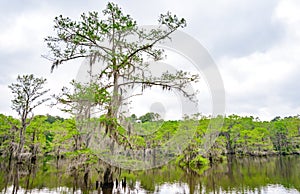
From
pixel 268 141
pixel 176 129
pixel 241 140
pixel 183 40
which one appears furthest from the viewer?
pixel 268 141

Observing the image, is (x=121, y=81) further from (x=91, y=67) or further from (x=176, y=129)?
(x=176, y=129)

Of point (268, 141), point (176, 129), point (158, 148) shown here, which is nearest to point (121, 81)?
point (158, 148)

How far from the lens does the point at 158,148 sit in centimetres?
2659

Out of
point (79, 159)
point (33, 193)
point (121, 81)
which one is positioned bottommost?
point (33, 193)

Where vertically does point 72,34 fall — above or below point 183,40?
below

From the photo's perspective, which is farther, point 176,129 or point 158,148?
point 176,129

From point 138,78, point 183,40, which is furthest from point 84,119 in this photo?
point 183,40

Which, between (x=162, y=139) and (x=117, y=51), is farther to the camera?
(x=162, y=139)

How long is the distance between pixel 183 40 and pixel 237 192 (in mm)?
7430

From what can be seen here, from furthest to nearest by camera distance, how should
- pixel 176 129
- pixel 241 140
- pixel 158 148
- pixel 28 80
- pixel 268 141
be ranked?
pixel 268 141, pixel 241 140, pixel 176 129, pixel 158 148, pixel 28 80

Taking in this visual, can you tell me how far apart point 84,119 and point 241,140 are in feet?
106

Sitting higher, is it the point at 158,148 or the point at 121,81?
the point at 121,81

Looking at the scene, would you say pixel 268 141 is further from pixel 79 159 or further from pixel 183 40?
pixel 79 159

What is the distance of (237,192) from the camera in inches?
412
